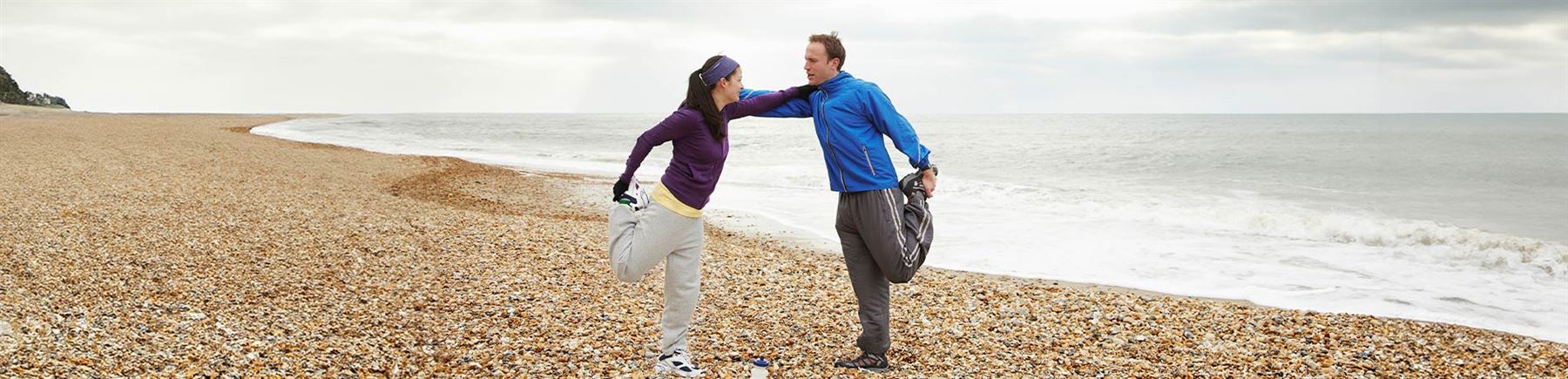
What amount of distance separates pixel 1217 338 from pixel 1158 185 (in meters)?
19.3

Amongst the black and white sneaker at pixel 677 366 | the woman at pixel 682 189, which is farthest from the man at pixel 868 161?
the black and white sneaker at pixel 677 366

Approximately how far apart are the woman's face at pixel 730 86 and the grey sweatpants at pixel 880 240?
68 cm

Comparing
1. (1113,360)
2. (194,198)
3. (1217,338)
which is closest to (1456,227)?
(1217,338)

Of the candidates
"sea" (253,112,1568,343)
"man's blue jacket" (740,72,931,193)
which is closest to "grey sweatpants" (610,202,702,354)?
"man's blue jacket" (740,72,931,193)

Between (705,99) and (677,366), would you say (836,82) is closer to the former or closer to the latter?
(705,99)

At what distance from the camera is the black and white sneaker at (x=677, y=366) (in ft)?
15.3

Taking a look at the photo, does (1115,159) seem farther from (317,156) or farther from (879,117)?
(879,117)

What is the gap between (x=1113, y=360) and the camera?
5293 mm

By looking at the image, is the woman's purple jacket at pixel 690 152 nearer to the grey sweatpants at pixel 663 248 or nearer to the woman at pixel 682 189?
the woman at pixel 682 189

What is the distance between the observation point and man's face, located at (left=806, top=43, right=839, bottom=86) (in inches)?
173

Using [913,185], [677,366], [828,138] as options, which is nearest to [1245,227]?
[913,185]

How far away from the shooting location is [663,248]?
14.3 ft

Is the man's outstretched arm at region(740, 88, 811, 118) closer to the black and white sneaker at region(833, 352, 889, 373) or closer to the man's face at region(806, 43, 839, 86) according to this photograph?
the man's face at region(806, 43, 839, 86)

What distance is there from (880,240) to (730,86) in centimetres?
96
